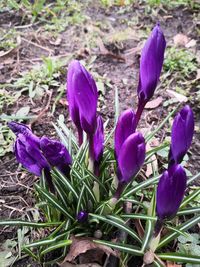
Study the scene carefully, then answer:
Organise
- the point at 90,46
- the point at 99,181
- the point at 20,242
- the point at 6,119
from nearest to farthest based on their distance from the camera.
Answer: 1. the point at 99,181
2. the point at 20,242
3. the point at 6,119
4. the point at 90,46

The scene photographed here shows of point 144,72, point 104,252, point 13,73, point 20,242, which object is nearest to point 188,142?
point 144,72

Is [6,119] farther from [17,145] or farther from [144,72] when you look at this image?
[144,72]

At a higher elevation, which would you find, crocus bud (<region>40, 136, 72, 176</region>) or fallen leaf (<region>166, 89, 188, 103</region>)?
crocus bud (<region>40, 136, 72, 176</region>)

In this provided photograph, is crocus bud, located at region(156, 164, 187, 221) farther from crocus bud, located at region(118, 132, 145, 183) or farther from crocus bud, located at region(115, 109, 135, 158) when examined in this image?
crocus bud, located at region(115, 109, 135, 158)

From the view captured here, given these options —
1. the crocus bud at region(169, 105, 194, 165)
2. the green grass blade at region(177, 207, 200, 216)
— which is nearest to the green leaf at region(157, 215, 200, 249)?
the green grass blade at region(177, 207, 200, 216)

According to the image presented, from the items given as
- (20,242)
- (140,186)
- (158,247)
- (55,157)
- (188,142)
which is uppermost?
(188,142)

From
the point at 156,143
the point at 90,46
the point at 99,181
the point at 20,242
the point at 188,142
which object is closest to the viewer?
the point at 188,142

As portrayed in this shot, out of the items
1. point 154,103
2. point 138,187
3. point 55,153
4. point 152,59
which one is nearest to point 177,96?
point 154,103

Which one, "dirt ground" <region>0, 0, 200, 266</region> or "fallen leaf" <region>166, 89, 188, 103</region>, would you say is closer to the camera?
"dirt ground" <region>0, 0, 200, 266</region>

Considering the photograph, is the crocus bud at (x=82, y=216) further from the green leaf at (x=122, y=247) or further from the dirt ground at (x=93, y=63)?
the dirt ground at (x=93, y=63)
